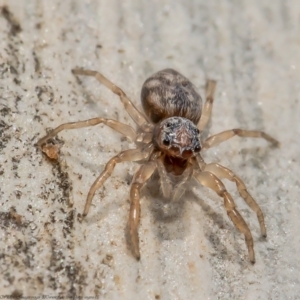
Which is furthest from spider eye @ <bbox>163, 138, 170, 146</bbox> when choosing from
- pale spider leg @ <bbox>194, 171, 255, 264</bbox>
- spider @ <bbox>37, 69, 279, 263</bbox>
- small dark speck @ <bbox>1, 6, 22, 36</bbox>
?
small dark speck @ <bbox>1, 6, 22, 36</bbox>

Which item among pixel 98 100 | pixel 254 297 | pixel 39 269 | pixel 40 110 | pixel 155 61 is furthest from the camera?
pixel 155 61

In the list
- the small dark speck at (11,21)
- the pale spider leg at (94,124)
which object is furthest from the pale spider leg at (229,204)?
the small dark speck at (11,21)

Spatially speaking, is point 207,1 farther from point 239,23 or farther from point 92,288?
point 92,288

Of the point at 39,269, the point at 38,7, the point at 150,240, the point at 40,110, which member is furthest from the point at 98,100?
the point at 39,269

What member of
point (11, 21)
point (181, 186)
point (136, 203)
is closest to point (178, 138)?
point (181, 186)

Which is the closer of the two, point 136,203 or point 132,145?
point 136,203

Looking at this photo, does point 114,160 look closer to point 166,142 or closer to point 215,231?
point 166,142
